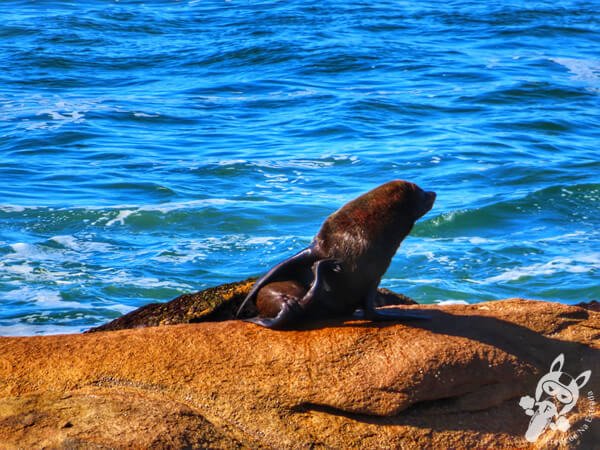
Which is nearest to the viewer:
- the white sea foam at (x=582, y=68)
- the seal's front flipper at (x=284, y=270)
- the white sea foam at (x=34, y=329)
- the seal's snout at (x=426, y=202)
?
the seal's front flipper at (x=284, y=270)

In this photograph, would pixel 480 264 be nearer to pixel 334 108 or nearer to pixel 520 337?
pixel 520 337

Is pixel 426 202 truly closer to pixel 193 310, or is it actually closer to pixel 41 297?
pixel 193 310

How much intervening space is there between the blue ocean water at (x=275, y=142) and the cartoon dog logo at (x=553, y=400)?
4374 millimetres

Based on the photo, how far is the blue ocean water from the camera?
10.5 metres

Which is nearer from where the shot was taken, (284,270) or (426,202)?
(284,270)

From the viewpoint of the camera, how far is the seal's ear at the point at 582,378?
544cm

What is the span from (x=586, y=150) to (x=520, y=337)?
415 inches

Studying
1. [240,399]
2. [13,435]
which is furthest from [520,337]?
[13,435]

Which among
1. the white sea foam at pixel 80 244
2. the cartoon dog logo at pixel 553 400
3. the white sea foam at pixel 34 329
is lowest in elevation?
the white sea foam at pixel 80 244

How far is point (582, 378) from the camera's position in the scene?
5469 mm

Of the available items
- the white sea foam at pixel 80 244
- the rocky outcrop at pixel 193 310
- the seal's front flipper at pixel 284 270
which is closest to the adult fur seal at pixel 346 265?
the seal's front flipper at pixel 284 270

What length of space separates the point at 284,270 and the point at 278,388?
1.01 meters

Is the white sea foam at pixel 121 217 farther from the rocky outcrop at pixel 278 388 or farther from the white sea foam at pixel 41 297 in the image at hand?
the rocky outcrop at pixel 278 388

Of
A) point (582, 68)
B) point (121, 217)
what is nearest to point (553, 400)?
point (121, 217)
